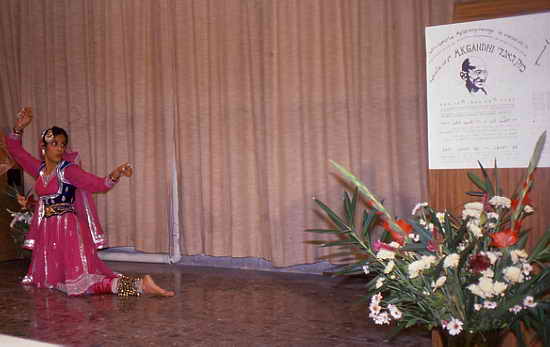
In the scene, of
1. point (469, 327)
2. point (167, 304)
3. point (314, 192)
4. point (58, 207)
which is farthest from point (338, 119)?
point (469, 327)

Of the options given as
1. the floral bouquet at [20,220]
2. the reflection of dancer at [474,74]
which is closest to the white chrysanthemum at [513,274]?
the reflection of dancer at [474,74]

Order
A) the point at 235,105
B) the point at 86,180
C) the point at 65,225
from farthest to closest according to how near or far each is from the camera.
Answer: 1. the point at 235,105
2. the point at 65,225
3. the point at 86,180

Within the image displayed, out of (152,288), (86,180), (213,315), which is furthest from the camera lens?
(86,180)

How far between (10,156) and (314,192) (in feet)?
7.98

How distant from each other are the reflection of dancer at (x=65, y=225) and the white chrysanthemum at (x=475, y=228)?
2606mm

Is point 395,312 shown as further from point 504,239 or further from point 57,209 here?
point 57,209

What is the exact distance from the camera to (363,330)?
276cm

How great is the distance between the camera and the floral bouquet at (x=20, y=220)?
5.01 metres

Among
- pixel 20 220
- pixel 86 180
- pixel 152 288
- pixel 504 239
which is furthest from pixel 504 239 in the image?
pixel 20 220

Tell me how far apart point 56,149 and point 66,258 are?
756 millimetres

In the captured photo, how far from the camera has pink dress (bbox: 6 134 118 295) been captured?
12.4ft

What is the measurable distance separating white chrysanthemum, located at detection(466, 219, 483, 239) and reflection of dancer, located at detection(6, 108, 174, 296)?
2606 millimetres

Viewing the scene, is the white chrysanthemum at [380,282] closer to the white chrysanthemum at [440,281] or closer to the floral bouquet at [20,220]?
the white chrysanthemum at [440,281]

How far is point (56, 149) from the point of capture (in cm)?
392
